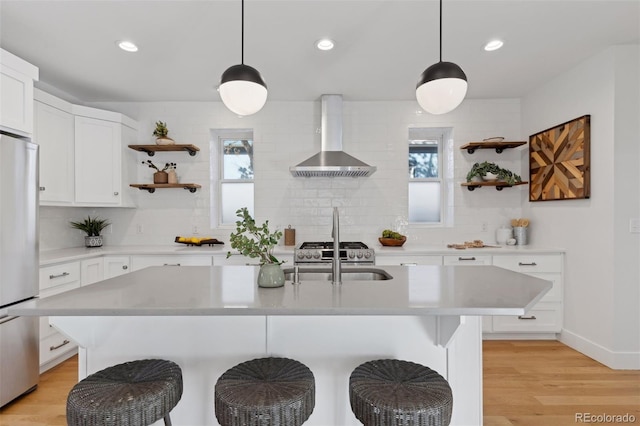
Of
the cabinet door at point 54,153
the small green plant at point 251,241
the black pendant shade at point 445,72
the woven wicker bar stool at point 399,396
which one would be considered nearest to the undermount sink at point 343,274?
the small green plant at point 251,241

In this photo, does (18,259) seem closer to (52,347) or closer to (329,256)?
(52,347)

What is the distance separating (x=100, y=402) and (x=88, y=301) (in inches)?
14.9

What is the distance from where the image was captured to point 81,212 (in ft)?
13.0

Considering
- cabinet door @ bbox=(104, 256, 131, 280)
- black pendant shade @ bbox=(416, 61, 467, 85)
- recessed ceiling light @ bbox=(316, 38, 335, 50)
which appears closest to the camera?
black pendant shade @ bbox=(416, 61, 467, 85)

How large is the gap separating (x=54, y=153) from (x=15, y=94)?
3.13 feet

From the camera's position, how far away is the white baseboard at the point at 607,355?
9.12 feet

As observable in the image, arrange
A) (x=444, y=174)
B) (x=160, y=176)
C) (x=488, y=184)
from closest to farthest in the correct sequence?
1. (x=488, y=184)
2. (x=160, y=176)
3. (x=444, y=174)

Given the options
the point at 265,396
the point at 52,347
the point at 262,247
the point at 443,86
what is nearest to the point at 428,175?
the point at 443,86

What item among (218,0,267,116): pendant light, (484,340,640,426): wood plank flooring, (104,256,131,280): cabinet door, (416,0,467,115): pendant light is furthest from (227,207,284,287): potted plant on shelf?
(104,256,131,280): cabinet door

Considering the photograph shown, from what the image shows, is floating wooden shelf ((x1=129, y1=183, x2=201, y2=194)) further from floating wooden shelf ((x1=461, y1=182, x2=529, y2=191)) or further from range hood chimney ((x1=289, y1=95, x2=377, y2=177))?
floating wooden shelf ((x1=461, y1=182, x2=529, y2=191))

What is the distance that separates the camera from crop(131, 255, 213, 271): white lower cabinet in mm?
3486

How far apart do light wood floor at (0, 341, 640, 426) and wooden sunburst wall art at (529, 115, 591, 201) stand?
147cm

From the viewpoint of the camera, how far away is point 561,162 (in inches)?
129

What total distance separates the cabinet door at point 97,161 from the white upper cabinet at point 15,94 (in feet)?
3.32
